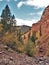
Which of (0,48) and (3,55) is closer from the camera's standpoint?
(3,55)

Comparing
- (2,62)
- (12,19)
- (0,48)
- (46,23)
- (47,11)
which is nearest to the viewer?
(2,62)

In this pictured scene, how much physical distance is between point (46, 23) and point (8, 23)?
63103 mm

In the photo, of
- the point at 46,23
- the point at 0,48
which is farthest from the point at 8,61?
the point at 46,23

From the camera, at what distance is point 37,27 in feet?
513

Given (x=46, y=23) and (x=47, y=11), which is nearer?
(x=46, y=23)

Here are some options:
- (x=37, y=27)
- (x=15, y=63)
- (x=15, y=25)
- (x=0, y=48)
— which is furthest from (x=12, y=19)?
(x=37, y=27)

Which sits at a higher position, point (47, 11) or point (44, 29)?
point (47, 11)

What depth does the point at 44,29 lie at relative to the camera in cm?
14450

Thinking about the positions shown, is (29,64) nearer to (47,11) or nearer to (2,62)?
(2,62)

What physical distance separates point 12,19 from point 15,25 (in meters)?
3.81

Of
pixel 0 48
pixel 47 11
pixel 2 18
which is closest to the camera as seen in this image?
pixel 0 48

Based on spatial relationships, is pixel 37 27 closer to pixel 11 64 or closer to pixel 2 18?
pixel 2 18

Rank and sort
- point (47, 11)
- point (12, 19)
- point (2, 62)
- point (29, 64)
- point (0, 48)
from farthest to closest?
point (47, 11), point (12, 19), point (0, 48), point (29, 64), point (2, 62)

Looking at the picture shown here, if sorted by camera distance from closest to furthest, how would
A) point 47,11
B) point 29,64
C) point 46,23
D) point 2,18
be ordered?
1. point 29,64
2. point 2,18
3. point 46,23
4. point 47,11
